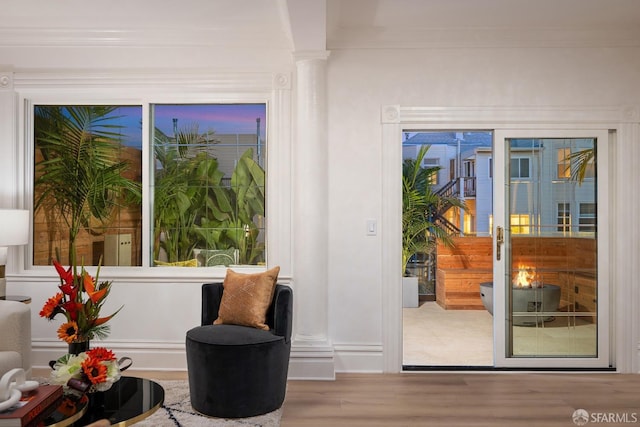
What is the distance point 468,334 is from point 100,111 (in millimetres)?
4266

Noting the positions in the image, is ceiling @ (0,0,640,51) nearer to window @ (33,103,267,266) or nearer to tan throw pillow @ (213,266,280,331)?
window @ (33,103,267,266)

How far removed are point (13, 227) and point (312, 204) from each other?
2.16 m

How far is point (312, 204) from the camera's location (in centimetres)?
437

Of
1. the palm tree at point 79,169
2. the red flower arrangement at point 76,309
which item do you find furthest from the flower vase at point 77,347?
the palm tree at point 79,169

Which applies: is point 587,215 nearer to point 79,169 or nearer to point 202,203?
point 202,203

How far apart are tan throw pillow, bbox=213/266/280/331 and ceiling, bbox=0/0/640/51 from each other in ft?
5.61

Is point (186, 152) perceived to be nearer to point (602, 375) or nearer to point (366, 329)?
point (366, 329)

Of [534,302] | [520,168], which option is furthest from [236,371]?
[520,168]

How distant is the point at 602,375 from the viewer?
Answer: 4.41m

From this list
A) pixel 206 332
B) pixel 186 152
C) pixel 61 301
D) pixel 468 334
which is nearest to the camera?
pixel 61 301

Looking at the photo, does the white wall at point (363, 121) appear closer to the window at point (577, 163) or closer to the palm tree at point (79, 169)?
the window at point (577, 163)

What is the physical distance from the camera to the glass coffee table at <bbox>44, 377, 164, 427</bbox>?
2391mm

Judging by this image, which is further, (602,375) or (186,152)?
(186,152)

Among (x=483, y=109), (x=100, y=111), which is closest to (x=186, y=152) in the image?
(x=100, y=111)
